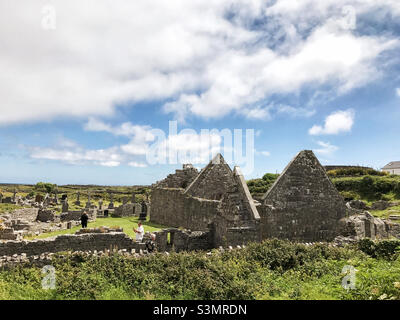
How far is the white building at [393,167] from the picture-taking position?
3041 inches

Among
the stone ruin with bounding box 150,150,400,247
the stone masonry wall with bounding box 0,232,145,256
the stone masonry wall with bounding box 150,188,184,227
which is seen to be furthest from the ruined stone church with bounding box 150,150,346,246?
the stone masonry wall with bounding box 150,188,184,227

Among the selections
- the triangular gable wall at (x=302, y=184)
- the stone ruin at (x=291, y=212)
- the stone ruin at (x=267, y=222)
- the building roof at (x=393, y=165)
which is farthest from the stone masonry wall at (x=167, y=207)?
the building roof at (x=393, y=165)

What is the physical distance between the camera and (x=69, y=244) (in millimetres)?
11727

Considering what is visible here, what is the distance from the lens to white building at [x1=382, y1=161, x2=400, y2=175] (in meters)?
77.2

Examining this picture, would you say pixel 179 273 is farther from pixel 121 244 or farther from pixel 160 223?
pixel 160 223

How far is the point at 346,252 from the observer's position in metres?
10.6

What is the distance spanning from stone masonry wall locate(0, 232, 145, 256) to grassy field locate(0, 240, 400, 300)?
2.58 metres

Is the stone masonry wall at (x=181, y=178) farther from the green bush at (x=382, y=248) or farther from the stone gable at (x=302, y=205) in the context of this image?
the green bush at (x=382, y=248)

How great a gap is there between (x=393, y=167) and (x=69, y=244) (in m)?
91.5

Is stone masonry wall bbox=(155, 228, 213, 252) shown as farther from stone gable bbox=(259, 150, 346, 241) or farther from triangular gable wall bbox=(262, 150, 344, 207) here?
triangular gable wall bbox=(262, 150, 344, 207)

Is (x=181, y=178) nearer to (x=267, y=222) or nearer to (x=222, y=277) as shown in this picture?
(x=267, y=222)

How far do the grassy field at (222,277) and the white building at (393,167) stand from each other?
8171cm

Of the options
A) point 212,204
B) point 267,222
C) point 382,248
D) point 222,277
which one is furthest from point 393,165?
point 222,277

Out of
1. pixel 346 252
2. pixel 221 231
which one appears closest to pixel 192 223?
pixel 221 231
